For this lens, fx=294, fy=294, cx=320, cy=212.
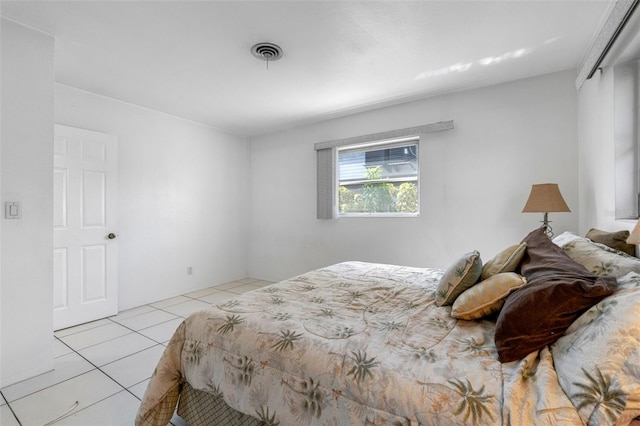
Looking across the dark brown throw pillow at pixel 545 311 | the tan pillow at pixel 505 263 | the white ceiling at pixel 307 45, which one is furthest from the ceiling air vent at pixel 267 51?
the dark brown throw pillow at pixel 545 311

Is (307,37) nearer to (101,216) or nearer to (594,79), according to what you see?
(594,79)

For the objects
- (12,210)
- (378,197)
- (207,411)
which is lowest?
(207,411)

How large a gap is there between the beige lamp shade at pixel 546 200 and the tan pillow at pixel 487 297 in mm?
1425

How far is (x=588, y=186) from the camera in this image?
2523mm

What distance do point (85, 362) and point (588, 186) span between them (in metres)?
4.39

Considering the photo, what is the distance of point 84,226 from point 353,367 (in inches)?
135

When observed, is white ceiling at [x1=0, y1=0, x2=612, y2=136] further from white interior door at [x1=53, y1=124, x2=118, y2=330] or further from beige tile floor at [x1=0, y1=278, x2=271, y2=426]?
beige tile floor at [x1=0, y1=278, x2=271, y2=426]

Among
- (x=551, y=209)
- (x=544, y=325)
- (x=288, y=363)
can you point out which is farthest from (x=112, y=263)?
(x=551, y=209)

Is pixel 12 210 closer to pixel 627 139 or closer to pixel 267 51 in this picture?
pixel 267 51

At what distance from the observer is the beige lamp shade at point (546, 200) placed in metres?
2.40

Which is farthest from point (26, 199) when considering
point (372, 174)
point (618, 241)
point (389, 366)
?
point (618, 241)

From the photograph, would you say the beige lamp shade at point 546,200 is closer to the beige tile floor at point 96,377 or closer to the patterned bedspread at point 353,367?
the patterned bedspread at point 353,367

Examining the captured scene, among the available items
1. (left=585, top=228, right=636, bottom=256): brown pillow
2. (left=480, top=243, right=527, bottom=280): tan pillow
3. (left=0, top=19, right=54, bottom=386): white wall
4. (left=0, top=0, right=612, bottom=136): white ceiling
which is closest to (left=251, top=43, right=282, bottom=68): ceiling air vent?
(left=0, top=0, right=612, bottom=136): white ceiling

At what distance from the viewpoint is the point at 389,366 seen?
42.2 inches
